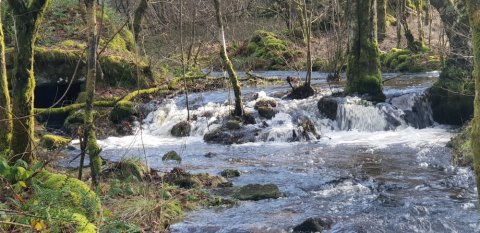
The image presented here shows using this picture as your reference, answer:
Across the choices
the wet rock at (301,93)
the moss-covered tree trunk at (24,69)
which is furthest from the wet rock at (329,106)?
the moss-covered tree trunk at (24,69)

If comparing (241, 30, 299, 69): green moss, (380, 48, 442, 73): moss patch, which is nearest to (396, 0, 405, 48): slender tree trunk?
(380, 48, 442, 73): moss patch

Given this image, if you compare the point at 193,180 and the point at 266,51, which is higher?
the point at 266,51

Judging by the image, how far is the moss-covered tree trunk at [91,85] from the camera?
24.0ft

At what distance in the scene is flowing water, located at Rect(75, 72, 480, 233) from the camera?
7.54 meters

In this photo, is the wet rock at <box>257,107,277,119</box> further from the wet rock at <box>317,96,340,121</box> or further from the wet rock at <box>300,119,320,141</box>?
the wet rock at <box>317,96,340,121</box>

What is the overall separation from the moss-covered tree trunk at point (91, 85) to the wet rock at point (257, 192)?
2.26 meters

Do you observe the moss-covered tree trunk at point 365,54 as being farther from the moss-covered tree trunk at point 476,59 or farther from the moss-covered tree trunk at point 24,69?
the moss-covered tree trunk at point 476,59

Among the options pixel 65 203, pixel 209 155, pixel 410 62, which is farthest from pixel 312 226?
pixel 410 62

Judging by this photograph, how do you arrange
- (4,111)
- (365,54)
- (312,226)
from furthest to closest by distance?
(365,54) → (4,111) → (312,226)

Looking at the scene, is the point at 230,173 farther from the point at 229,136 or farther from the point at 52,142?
the point at 52,142

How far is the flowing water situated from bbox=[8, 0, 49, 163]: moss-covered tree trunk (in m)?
1.55

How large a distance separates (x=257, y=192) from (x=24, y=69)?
154 inches

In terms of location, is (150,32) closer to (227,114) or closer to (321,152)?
(227,114)

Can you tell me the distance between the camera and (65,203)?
237 inches
